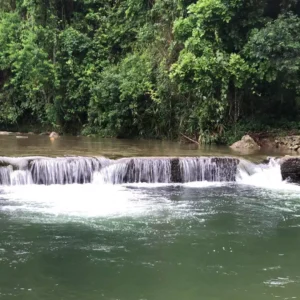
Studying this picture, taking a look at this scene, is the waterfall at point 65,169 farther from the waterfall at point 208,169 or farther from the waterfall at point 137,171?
the waterfall at point 208,169

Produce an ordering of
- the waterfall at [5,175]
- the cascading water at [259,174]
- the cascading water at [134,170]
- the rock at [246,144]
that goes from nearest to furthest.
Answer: the waterfall at [5,175] → the cascading water at [134,170] → the cascading water at [259,174] → the rock at [246,144]

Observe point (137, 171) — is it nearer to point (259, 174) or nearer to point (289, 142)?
point (259, 174)

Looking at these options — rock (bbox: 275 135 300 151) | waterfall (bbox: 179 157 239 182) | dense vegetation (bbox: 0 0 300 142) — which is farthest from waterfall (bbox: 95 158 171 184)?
rock (bbox: 275 135 300 151)

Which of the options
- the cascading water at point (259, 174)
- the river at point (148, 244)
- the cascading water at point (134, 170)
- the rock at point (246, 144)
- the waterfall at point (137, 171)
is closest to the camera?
the river at point (148, 244)

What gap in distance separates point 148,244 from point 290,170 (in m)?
7.47

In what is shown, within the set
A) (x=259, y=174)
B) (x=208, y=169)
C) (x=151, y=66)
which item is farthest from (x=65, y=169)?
(x=151, y=66)

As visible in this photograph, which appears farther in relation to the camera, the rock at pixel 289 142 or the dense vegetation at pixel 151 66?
the rock at pixel 289 142

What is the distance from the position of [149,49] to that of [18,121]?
1030cm

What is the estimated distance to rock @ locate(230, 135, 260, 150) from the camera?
55.5 feet

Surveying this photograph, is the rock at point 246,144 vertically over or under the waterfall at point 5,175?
over

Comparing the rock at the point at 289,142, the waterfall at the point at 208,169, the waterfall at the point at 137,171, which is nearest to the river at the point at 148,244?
the waterfall at the point at 137,171

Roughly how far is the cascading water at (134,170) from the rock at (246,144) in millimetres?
3391

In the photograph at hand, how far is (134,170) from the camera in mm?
12742

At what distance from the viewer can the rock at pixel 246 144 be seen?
16.9 m
